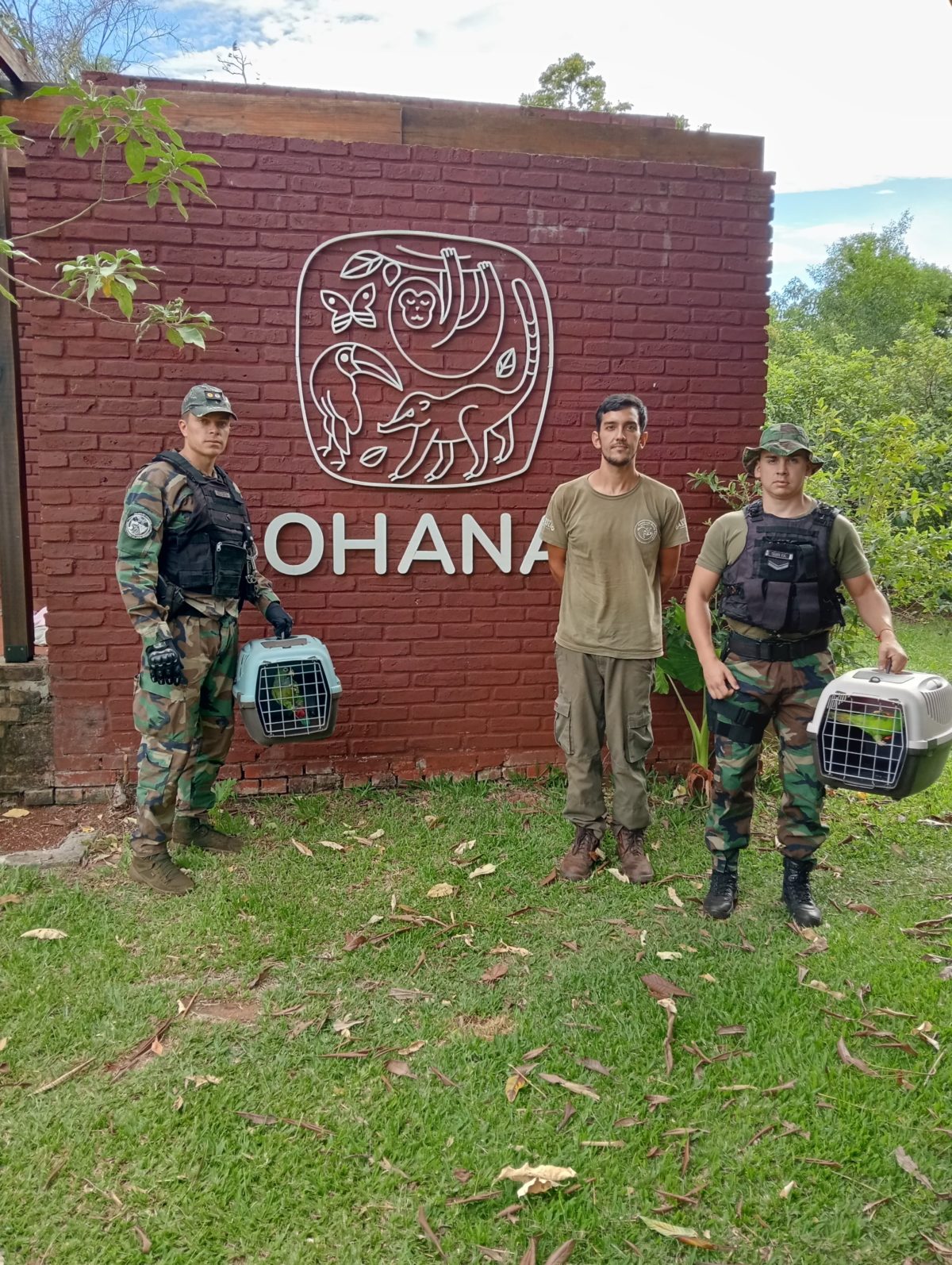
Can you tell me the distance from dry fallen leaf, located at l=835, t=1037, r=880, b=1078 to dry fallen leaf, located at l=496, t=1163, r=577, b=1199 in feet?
3.03

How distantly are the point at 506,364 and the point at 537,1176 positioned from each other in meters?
3.55

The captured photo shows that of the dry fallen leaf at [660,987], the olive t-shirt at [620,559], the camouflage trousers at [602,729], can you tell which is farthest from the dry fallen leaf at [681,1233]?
the olive t-shirt at [620,559]

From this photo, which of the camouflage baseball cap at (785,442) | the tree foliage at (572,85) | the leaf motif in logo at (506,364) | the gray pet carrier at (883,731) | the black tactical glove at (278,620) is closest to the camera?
the gray pet carrier at (883,731)

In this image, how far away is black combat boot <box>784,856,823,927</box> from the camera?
3.34m

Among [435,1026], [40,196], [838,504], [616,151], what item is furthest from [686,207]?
[435,1026]

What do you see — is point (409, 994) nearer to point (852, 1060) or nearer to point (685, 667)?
point (852, 1060)

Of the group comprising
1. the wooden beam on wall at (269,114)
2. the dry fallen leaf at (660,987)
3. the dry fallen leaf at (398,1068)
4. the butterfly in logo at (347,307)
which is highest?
the wooden beam on wall at (269,114)

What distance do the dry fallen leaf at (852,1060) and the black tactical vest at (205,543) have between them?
272 cm

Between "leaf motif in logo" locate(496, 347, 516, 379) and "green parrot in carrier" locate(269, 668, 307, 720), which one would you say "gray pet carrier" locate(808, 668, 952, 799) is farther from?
"leaf motif in logo" locate(496, 347, 516, 379)

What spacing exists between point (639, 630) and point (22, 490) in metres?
3.04

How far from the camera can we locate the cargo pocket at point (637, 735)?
3.70m

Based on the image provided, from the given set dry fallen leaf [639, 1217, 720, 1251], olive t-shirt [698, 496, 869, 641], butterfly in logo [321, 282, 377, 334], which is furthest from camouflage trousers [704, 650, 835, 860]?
butterfly in logo [321, 282, 377, 334]

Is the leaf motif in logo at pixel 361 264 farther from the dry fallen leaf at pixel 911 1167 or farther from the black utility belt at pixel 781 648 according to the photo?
the dry fallen leaf at pixel 911 1167

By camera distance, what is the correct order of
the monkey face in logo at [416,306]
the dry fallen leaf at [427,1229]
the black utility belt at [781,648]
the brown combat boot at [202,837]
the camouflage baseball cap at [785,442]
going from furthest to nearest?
the monkey face in logo at [416,306] < the brown combat boot at [202,837] < the black utility belt at [781,648] < the camouflage baseball cap at [785,442] < the dry fallen leaf at [427,1229]
